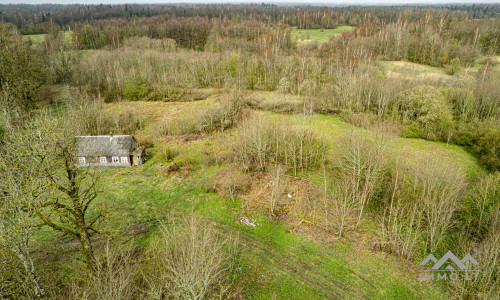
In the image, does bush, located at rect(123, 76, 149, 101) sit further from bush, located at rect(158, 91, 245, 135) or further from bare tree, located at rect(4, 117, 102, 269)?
bare tree, located at rect(4, 117, 102, 269)

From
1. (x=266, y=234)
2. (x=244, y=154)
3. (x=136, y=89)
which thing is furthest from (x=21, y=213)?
(x=136, y=89)

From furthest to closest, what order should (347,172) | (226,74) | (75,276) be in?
1. (226,74)
2. (347,172)
3. (75,276)

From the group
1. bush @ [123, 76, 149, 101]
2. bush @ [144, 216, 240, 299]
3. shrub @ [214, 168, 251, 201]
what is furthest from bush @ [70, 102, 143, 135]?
bush @ [144, 216, 240, 299]

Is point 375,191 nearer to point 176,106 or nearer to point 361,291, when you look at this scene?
point 361,291

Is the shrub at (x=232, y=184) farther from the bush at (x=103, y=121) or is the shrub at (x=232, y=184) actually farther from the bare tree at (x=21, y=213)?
the bush at (x=103, y=121)

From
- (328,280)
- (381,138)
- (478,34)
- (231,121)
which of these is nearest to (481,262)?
(328,280)

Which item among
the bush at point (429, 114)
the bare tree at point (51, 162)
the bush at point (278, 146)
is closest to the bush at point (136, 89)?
the bush at point (278, 146)

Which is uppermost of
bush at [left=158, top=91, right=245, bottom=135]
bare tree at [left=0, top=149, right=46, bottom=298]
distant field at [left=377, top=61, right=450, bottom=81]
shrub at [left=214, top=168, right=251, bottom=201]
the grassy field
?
distant field at [left=377, top=61, right=450, bottom=81]

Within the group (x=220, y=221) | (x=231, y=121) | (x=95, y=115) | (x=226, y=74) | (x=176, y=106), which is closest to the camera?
(x=220, y=221)
